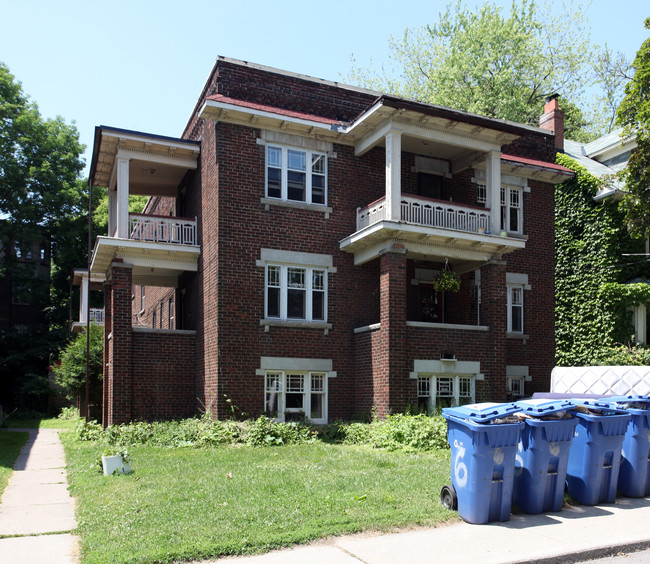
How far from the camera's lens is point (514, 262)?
2136 cm

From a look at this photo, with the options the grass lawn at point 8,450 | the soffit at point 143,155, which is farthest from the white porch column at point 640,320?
the grass lawn at point 8,450

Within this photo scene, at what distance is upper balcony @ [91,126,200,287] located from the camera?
1745 cm

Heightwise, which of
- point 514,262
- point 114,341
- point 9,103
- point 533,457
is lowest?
point 533,457

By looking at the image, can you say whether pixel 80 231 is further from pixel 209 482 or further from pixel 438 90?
pixel 209 482

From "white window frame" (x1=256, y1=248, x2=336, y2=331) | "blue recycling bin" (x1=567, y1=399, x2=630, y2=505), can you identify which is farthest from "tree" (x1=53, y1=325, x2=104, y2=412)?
"blue recycling bin" (x1=567, y1=399, x2=630, y2=505)

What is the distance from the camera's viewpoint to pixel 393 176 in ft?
54.4

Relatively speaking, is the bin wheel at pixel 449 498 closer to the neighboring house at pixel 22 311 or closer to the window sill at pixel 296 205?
the window sill at pixel 296 205

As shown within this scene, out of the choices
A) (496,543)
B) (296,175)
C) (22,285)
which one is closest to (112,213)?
(296,175)

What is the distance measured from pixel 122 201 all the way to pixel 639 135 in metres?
13.3

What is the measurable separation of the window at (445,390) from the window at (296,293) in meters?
3.18

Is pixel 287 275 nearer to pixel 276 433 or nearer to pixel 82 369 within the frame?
pixel 276 433

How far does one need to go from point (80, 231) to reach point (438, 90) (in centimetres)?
2287

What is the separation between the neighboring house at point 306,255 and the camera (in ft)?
54.6

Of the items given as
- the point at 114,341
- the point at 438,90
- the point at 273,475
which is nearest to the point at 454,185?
the point at 114,341
